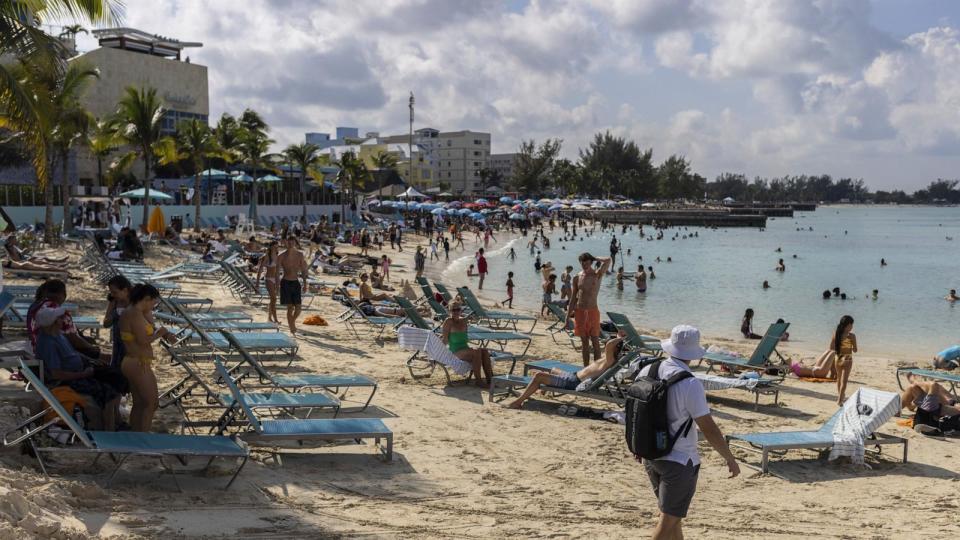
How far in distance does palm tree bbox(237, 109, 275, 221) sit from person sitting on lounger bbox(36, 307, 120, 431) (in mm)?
34284

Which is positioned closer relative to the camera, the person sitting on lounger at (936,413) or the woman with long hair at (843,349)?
the person sitting on lounger at (936,413)

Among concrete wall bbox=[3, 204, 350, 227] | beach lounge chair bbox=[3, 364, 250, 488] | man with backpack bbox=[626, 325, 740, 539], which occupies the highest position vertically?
concrete wall bbox=[3, 204, 350, 227]

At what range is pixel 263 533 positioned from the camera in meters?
4.27

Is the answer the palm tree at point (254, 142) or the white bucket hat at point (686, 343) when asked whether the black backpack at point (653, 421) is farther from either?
the palm tree at point (254, 142)

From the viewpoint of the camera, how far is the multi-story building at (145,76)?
44781mm

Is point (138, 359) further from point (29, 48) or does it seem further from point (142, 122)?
point (142, 122)

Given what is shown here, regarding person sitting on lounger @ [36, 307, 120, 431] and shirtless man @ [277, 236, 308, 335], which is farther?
shirtless man @ [277, 236, 308, 335]

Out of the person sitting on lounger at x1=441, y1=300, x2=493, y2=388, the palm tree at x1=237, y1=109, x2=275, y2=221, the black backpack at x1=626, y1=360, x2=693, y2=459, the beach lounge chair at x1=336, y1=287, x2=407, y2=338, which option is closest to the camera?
the black backpack at x1=626, y1=360, x2=693, y2=459

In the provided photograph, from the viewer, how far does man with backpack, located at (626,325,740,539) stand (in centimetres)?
359

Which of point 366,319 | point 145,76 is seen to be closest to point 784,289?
point 366,319

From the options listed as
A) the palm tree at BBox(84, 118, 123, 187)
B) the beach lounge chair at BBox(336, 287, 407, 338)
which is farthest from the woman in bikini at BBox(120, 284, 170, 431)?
the palm tree at BBox(84, 118, 123, 187)

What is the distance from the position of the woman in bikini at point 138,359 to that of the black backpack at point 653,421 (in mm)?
3331

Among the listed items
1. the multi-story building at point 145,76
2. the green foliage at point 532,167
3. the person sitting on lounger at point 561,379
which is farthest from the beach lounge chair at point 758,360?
the green foliage at point 532,167

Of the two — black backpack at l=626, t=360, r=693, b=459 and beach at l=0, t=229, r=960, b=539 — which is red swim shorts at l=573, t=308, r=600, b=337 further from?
black backpack at l=626, t=360, r=693, b=459
